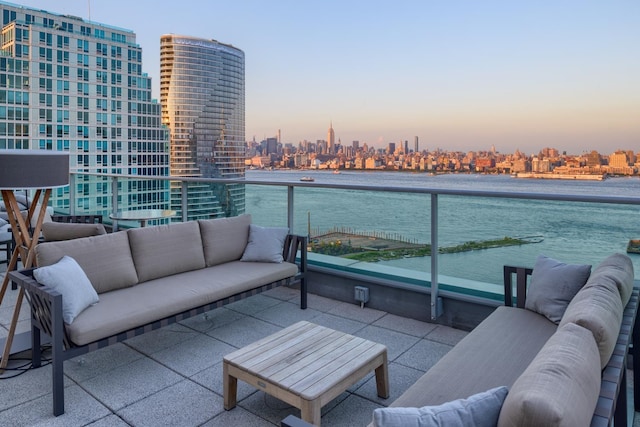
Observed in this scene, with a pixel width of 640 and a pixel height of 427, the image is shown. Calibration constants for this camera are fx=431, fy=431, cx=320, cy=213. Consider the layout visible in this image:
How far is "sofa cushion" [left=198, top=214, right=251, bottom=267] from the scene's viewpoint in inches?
167

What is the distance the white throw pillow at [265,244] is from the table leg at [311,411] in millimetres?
2314

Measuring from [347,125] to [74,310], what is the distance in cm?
2230

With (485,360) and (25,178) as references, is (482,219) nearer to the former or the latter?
(485,360)

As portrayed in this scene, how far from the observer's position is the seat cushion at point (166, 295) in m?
2.72

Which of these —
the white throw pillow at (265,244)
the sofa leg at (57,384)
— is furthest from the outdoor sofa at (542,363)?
the white throw pillow at (265,244)

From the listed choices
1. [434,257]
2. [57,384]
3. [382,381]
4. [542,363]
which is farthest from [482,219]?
[57,384]

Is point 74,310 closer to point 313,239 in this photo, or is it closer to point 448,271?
point 313,239

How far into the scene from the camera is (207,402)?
262 centimetres

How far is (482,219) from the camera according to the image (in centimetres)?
361

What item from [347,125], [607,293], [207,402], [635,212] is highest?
[347,125]

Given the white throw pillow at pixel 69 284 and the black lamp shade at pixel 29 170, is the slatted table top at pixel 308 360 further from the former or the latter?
the black lamp shade at pixel 29 170

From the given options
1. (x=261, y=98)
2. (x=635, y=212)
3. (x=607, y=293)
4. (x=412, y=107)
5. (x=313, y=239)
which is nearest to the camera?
(x=607, y=293)

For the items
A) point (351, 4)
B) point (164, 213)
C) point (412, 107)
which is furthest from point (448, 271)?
point (412, 107)

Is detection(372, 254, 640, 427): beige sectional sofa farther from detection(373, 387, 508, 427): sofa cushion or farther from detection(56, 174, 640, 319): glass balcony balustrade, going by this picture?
detection(56, 174, 640, 319): glass balcony balustrade
